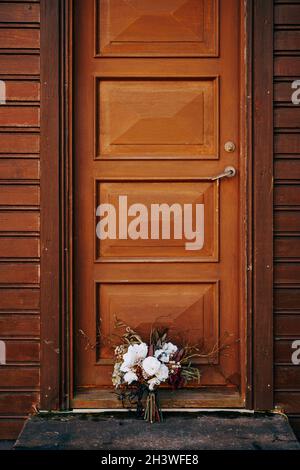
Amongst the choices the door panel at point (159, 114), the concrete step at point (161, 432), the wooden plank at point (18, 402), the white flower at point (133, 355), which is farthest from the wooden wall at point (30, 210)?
the white flower at point (133, 355)

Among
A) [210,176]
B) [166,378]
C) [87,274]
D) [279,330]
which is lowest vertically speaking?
[166,378]

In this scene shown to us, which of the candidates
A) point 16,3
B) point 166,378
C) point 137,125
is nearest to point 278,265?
point 166,378

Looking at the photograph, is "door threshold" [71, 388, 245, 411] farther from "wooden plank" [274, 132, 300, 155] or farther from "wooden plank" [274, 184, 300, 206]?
"wooden plank" [274, 132, 300, 155]

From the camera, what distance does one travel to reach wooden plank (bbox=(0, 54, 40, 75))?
3.19 m

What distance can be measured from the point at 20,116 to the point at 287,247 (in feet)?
5.10

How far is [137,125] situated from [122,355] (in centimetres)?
122

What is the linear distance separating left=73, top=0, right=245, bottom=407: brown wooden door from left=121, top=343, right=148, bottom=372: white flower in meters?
0.24

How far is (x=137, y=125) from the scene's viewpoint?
3.31 metres

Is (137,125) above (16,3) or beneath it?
beneath

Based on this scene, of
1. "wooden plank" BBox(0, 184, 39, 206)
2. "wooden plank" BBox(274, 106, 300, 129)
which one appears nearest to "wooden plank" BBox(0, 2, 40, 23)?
"wooden plank" BBox(0, 184, 39, 206)

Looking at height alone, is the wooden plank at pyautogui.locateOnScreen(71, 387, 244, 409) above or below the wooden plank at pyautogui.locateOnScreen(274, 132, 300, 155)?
below

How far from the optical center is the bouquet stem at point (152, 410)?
122 inches
